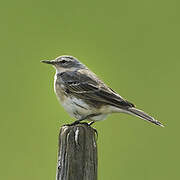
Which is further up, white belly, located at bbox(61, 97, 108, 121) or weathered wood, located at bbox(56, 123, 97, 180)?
white belly, located at bbox(61, 97, 108, 121)

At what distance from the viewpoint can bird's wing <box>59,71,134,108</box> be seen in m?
7.66

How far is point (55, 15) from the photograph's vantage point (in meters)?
13.1

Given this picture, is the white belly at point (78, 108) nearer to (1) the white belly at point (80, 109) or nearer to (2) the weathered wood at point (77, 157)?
(1) the white belly at point (80, 109)

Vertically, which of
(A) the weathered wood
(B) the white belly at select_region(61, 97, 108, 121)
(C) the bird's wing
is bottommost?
(A) the weathered wood

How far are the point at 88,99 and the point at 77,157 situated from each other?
97.0 inches

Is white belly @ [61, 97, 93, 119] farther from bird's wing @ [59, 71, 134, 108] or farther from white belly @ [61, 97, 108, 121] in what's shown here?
bird's wing @ [59, 71, 134, 108]

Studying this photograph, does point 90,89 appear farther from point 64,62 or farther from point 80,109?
point 64,62

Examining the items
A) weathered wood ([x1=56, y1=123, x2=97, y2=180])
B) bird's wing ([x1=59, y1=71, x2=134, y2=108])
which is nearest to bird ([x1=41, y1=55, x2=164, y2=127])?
bird's wing ([x1=59, y1=71, x2=134, y2=108])

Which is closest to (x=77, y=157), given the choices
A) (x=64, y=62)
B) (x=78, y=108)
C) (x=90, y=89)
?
(x=78, y=108)

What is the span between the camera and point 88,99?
25.9 ft

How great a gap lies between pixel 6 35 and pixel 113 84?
2.99 meters

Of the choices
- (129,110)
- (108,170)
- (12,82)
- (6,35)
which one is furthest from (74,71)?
(6,35)

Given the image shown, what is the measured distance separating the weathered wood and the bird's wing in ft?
6.58

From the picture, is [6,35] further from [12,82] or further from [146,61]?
[146,61]
